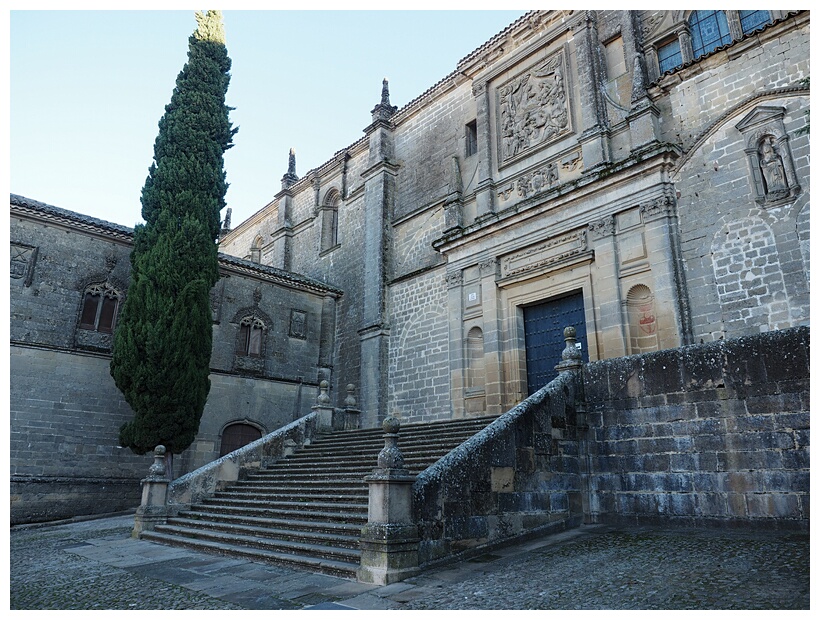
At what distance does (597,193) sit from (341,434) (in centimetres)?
774

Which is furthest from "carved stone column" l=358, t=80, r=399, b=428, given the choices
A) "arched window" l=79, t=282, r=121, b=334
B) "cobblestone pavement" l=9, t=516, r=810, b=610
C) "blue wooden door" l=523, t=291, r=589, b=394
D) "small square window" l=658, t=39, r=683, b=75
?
"cobblestone pavement" l=9, t=516, r=810, b=610

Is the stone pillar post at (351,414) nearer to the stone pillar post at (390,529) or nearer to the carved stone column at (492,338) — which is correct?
the carved stone column at (492,338)

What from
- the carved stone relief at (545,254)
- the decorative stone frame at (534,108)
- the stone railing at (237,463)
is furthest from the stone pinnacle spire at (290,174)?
the stone railing at (237,463)

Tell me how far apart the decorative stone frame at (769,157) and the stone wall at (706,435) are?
392 centimetres

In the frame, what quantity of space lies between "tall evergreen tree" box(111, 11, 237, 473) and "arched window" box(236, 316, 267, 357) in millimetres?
2595

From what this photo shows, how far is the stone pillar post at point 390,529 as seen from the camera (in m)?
5.88

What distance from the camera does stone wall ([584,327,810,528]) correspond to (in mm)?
6941

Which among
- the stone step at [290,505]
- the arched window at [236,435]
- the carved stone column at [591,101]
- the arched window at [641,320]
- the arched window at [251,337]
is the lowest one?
the stone step at [290,505]

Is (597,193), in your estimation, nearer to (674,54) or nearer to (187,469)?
(674,54)

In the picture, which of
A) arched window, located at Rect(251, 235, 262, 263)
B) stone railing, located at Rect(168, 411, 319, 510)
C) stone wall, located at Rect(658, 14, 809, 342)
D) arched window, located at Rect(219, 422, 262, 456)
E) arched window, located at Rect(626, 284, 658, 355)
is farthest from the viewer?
arched window, located at Rect(251, 235, 262, 263)

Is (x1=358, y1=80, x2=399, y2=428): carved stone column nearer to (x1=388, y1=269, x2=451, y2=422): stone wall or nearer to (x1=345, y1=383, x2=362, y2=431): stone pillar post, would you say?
(x1=388, y1=269, x2=451, y2=422): stone wall

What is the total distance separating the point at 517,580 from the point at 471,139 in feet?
45.7

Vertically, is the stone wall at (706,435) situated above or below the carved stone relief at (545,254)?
below
